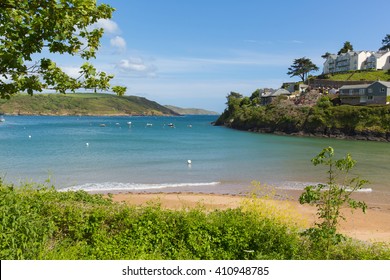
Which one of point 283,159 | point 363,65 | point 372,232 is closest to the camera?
point 372,232

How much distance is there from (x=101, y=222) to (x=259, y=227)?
4.08 metres

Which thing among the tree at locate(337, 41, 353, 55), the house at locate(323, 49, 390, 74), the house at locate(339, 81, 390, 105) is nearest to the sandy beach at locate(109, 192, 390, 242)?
the house at locate(339, 81, 390, 105)

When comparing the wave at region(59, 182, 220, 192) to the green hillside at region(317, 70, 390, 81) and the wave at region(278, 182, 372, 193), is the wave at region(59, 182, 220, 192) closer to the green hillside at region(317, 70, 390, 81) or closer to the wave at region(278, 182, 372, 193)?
the wave at region(278, 182, 372, 193)

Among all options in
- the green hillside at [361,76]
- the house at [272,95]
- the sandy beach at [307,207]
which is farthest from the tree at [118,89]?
the green hillside at [361,76]

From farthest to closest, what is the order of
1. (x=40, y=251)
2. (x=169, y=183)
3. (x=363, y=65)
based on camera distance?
(x=363, y=65), (x=169, y=183), (x=40, y=251)

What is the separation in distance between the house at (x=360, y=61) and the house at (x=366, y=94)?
136 feet

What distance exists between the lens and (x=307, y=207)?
22609mm

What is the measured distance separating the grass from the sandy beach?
6151 millimetres

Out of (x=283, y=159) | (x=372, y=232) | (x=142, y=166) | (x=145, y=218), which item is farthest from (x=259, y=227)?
(x=283, y=159)

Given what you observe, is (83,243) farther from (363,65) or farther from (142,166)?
(363,65)

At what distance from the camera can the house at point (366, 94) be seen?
88312 millimetres

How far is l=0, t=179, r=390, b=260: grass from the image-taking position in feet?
26.4

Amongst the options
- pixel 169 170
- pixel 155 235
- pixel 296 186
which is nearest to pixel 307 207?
pixel 296 186

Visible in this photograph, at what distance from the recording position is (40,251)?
7.36m
